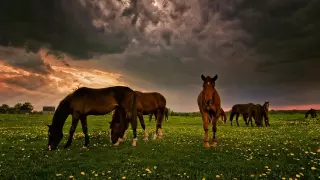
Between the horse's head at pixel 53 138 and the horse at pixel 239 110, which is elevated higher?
the horse at pixel 239 110

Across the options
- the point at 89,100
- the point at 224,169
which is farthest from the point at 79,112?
the point at 224,169

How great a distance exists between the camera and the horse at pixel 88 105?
1553cm

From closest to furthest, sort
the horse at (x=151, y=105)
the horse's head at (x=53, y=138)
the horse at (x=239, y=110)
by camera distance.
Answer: the horse's head at (x=53, y=138) < the horse at (x=151, y=105) < the horse at (x=239, y=110)

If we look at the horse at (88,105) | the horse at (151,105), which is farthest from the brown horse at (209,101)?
the horse at (151,105)

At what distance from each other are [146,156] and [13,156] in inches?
264

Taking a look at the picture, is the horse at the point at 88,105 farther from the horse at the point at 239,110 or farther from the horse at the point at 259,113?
the horse at the point at 239,110

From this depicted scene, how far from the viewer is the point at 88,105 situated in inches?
616

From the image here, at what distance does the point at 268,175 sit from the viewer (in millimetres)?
9266

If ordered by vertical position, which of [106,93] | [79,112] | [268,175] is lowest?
[268,175]

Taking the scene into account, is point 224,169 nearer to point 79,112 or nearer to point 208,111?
point 208,111

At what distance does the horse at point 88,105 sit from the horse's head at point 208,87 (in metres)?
4.51

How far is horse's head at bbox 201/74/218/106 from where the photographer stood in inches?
579

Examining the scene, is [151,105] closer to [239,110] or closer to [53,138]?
[53,138]

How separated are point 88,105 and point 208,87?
23.8 feet
